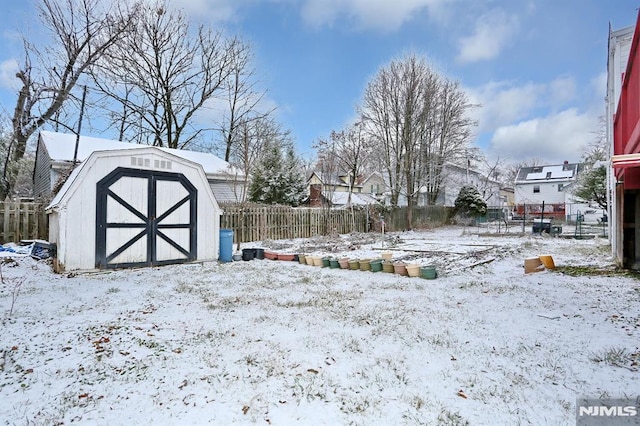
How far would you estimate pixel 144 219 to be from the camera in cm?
800

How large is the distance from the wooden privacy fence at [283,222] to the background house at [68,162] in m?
0.93

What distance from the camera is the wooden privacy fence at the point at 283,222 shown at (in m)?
A: 13.1

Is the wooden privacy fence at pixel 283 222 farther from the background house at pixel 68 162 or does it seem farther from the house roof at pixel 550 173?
the house roof at pixel 550 173

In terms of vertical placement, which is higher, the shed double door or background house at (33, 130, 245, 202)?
background house at (33, 130, 245, 202)

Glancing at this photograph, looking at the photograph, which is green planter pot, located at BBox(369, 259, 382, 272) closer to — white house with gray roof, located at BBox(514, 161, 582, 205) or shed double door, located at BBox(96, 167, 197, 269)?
shed double door, located at BBox(96, 167, 197, 269)

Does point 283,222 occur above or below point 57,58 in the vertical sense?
below

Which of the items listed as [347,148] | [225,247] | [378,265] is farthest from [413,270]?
[347,148]

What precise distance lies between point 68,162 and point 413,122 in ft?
63.4

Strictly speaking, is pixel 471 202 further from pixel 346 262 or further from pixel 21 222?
pixel 21 222

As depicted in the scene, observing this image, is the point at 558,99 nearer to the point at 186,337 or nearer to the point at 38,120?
the point at 186,337

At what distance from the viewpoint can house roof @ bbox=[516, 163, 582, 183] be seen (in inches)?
1497

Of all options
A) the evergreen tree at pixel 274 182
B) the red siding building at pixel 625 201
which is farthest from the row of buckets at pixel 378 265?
the evergreen tree at pixel 274 182

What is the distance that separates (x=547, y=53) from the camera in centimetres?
1179

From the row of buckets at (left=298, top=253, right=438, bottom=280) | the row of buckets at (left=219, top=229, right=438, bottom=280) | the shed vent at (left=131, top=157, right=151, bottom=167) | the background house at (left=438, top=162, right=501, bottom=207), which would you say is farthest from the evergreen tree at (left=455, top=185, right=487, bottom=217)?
the shed vent at (left=131, top=157, right=151, bottom=167)
